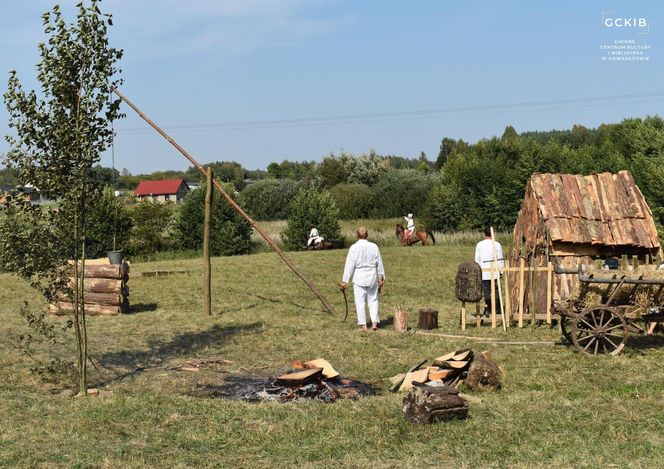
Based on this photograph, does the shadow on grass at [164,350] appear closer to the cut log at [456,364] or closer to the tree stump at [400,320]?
the tree stump at [400,320]

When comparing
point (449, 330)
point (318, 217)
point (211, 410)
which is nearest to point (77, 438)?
point (211, 410)

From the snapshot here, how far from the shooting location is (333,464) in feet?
23.8

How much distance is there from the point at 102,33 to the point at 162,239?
29.8 metres

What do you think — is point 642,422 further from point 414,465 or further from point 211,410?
point 211,410

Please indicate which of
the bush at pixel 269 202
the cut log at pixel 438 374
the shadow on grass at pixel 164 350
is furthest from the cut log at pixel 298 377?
the bush at pixel 269 202

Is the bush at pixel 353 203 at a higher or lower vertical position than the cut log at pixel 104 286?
higher

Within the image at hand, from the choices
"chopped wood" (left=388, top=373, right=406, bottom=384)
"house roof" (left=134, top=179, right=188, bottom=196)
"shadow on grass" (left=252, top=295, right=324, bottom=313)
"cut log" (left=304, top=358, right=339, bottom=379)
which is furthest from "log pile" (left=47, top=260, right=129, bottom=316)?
"house roof" (left=134, top=179, right=188, bottom=196)

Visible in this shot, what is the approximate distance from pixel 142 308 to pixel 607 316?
11772 millimetres

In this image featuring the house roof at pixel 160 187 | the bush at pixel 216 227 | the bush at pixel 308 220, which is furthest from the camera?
the house roof at pixel 160 187

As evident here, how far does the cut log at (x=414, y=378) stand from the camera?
10320mm

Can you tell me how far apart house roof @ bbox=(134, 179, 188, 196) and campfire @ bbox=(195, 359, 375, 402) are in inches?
3679

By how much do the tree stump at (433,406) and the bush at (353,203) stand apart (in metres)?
44.9

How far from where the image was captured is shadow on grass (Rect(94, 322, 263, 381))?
12.2 metres

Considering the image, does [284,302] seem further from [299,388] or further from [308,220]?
[308,220]
